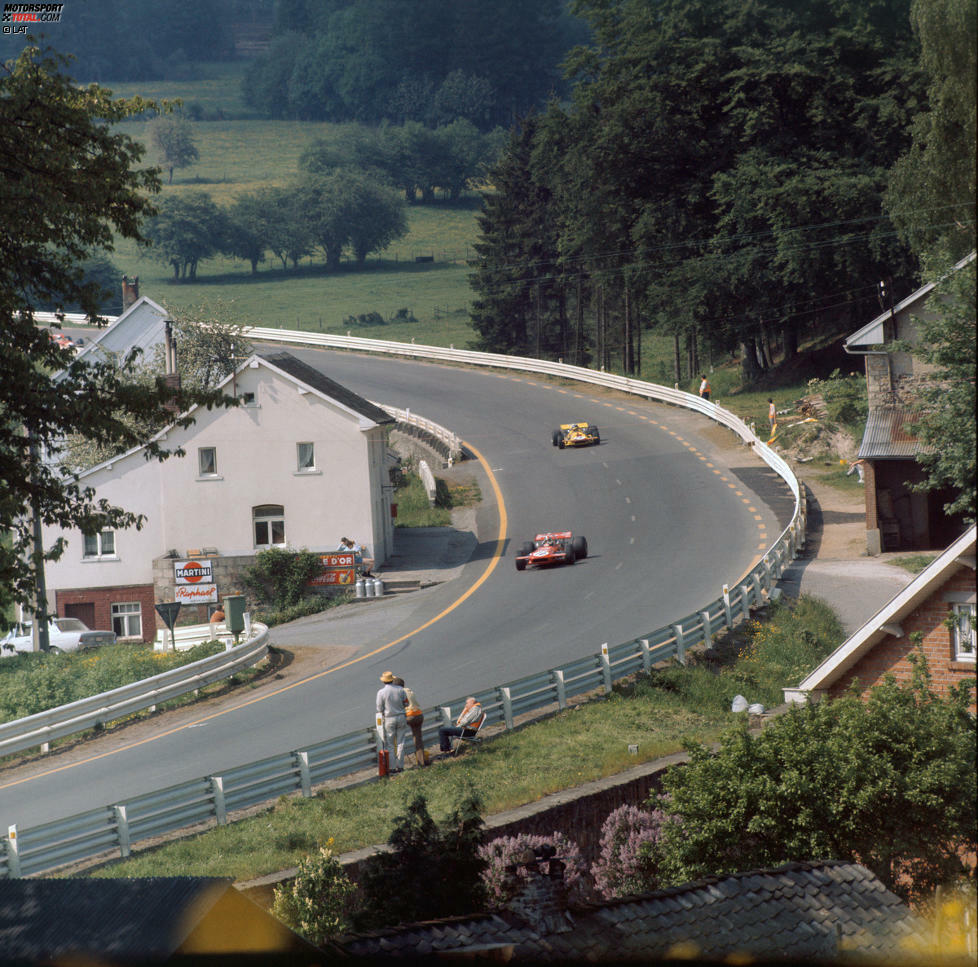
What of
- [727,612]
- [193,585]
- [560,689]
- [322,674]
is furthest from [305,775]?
[193,585]

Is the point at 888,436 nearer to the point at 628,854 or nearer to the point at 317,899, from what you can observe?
the point at 628,854

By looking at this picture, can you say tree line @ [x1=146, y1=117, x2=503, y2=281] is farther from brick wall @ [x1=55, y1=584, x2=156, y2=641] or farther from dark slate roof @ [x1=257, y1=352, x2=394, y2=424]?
brick wall @ [x1=55, y1=584, x2=156, y2=641]

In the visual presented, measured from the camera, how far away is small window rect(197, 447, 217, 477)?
149 ft

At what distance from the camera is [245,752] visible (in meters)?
25.0

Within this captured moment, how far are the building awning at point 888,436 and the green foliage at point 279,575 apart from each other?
19.1m

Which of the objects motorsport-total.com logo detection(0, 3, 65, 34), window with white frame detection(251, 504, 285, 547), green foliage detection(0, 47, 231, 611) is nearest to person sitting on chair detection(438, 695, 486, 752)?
green foliage detection(0, 47, 231, 611)

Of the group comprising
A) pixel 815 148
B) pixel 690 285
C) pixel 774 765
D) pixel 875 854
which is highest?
pixel 815 148

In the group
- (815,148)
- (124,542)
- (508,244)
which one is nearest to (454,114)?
(124,542)

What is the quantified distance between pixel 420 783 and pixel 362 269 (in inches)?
3535

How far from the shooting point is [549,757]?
2273 centimetres

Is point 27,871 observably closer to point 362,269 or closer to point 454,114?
point 454,114

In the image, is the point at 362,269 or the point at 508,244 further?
the point at 362,269

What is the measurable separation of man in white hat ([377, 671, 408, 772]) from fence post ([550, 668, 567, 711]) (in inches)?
193

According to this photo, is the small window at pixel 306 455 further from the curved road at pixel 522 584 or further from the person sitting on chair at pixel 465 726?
the person sitting on chair at pixel 465 726
